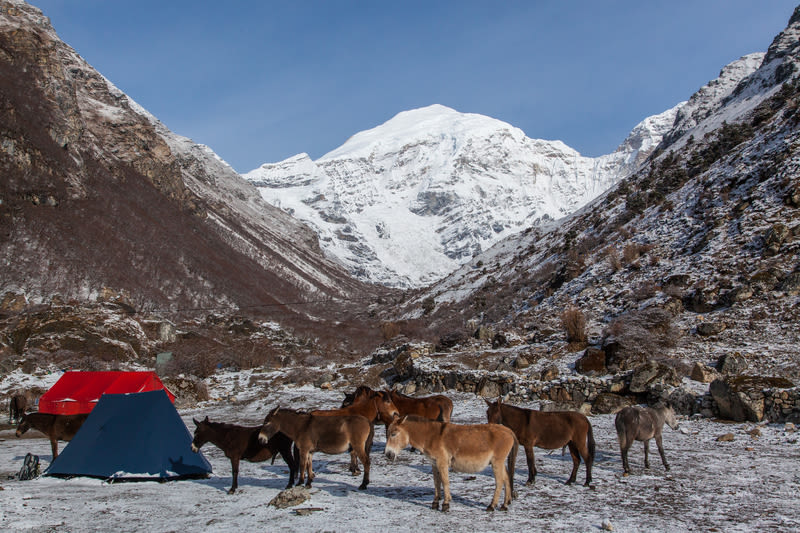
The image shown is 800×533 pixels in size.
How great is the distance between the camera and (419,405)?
40.4 ft

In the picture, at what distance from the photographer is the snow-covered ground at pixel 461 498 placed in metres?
6.73

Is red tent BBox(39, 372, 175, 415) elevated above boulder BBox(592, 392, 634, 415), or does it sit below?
above

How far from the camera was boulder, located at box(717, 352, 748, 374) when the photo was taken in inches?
628

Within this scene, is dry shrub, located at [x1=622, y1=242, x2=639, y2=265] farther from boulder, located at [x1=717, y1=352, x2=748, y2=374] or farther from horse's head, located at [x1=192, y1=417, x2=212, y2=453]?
horse's head, located at [x1=192, y1=417, x2=212, y2=453]

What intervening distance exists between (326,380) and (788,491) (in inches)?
892

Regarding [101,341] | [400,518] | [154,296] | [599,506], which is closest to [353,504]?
[400,518]

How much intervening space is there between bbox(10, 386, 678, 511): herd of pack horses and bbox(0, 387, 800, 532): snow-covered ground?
38 centimetres

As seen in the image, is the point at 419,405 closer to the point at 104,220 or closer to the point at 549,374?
the point at 549,374

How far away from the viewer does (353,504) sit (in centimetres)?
762

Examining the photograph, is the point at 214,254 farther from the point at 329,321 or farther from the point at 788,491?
the point at 788,491

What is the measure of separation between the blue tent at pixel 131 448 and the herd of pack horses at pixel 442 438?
140cm

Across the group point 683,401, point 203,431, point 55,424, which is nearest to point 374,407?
point 203,431

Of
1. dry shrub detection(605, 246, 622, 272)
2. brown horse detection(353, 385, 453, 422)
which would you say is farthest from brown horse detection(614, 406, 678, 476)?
dry shrub detection(605, 246, 622, 272)

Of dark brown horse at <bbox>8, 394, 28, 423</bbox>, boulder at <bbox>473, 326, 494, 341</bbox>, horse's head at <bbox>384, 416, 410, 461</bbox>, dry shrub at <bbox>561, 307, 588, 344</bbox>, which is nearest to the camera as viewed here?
horse's head at <bbox>384, 416, 410, 461</bbox>
